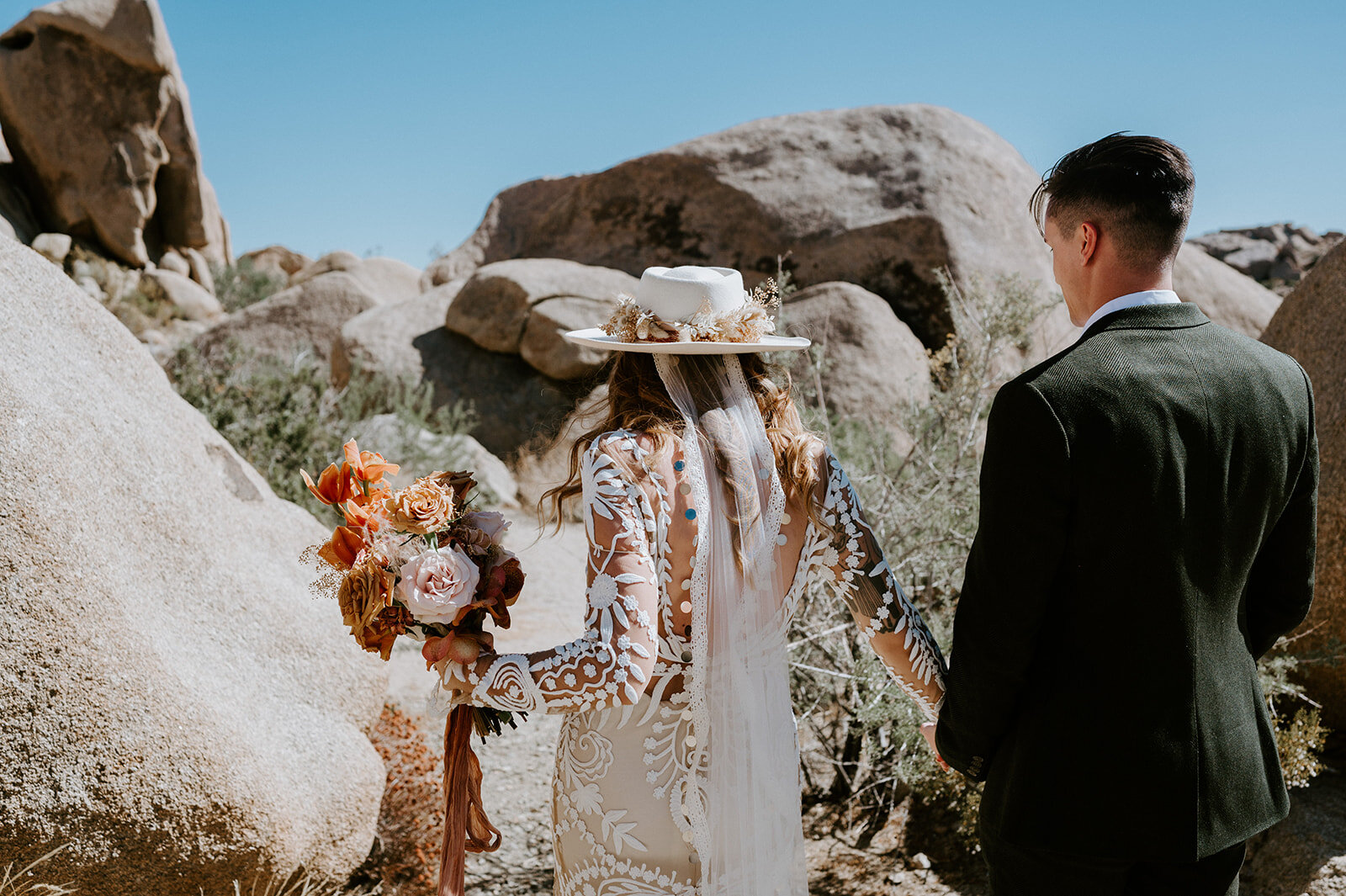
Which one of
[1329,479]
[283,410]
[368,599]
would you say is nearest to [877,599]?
[368,599]

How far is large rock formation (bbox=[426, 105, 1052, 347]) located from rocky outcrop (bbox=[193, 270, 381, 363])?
2420 mm

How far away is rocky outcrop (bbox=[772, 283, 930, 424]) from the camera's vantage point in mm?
8258

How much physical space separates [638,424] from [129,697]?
A: 1814 millimetres

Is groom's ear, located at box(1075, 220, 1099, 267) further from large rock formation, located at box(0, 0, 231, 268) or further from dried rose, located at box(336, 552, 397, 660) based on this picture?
large rock formation, located at box(0, 0, 231, 268)

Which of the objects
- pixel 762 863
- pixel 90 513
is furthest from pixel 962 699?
pixel 90 513

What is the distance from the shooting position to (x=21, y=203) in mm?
18328

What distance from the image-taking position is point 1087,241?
72.5 inches

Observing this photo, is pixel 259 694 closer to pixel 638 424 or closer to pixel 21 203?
pixel 638 424

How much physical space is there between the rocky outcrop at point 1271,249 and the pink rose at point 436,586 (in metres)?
22.9

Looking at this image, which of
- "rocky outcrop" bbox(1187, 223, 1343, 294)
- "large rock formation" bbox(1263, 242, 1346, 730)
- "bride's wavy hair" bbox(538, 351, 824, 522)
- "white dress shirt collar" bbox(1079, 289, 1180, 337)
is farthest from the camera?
"rocky outcrop" bbox(1187, 223, 1343, 294)

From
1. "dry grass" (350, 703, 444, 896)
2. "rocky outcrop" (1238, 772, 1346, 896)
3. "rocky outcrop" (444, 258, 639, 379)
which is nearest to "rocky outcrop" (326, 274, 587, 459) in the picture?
"rocky outcrop" (444, 258, 639, 379)

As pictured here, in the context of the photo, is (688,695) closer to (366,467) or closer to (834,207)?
(366,467)

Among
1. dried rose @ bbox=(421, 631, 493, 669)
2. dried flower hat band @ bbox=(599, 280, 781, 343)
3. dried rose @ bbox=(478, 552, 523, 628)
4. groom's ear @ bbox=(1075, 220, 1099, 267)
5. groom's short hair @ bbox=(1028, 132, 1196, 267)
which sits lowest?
dried rose @ bbox=(421, 631, 493, 669)

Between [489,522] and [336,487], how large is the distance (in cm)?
34
